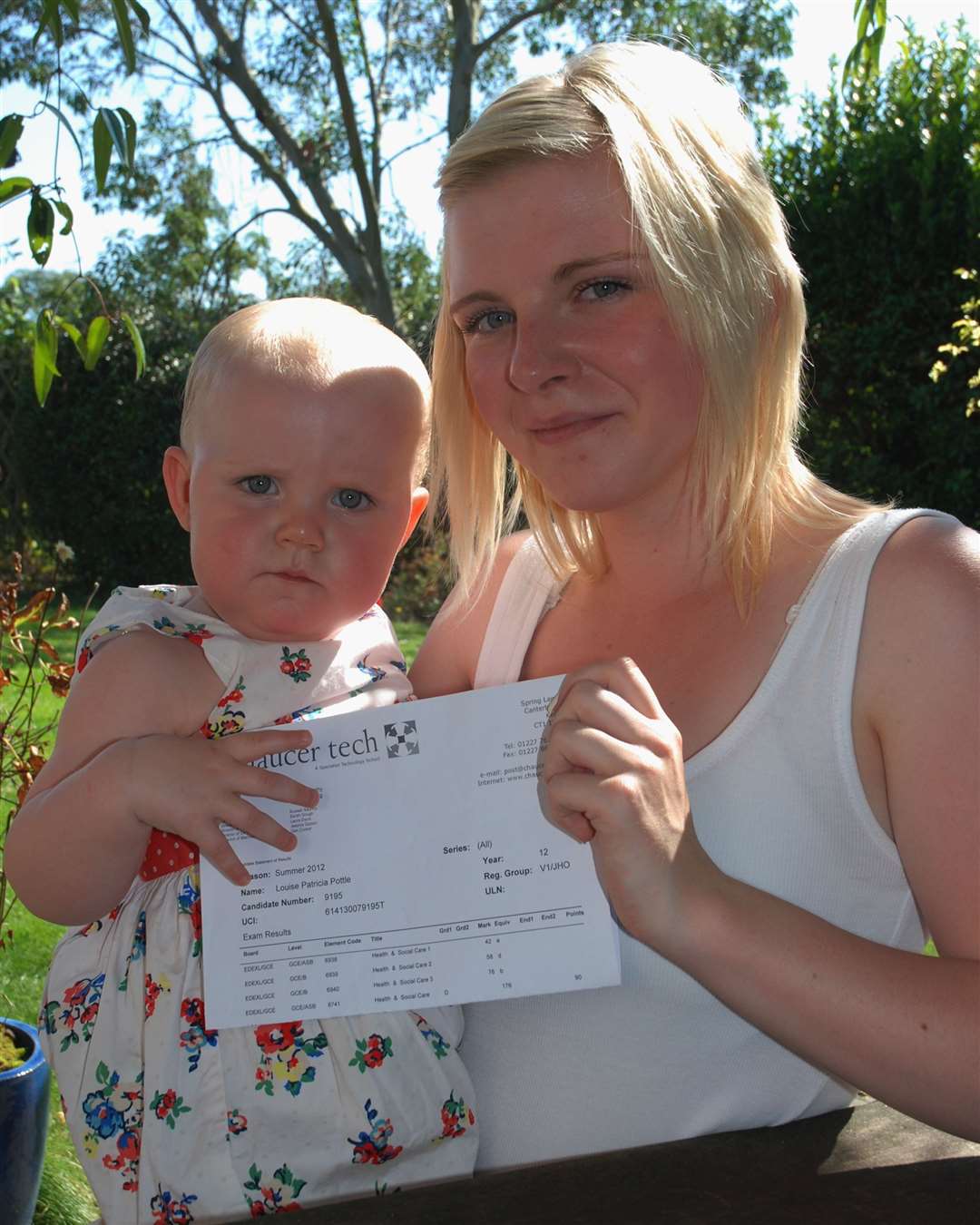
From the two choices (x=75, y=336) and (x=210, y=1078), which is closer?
(x=210, y=1078)

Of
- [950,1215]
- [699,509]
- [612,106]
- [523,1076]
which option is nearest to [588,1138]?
[523,1076]

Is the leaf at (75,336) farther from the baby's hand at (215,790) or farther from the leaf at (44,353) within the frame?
the baby's hand at (215,790)

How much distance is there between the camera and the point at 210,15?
511 inches

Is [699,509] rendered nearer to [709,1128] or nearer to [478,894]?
[478,894]

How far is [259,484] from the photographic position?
5.60ft

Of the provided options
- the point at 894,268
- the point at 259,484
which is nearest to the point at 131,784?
the point at 259,484

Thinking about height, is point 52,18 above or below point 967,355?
above

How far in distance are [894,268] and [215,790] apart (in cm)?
642

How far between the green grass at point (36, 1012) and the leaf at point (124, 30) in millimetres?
1730

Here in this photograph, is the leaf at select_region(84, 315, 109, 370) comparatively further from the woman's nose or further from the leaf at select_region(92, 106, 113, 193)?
the woman's nose

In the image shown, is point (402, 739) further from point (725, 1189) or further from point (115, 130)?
point (115, 130)

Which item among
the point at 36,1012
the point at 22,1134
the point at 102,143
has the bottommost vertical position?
the point at 36,1012

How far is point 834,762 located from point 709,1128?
19.8 inches

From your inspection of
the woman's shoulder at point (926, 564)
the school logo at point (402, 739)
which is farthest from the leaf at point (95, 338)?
the woman's shoulder at point (926, 564)
